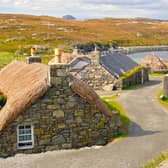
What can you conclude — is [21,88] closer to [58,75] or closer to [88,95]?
[58,75]

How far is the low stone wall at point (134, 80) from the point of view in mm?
39812

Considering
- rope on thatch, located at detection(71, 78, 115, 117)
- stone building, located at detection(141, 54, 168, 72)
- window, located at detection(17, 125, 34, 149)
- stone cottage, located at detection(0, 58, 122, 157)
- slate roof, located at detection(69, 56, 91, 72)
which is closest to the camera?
stone cottage, located at detection(0, 58, 122, 157)

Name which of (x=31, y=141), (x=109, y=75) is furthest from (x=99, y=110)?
(x=109, y=75)

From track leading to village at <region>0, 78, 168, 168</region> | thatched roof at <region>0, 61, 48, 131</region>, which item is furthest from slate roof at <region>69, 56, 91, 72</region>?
track leading to village at <region>0, 78, 168, 168</region>

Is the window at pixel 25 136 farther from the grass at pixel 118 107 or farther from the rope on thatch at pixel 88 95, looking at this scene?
the grass at pixel 118 107

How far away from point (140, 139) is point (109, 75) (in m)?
19.7

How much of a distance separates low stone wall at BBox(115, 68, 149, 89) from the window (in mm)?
21293

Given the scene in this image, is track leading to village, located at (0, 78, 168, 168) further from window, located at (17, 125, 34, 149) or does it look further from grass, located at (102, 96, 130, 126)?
window, located at (17, 125, 34, 149)

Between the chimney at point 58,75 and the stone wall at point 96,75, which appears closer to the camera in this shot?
the chimney at point 58,75

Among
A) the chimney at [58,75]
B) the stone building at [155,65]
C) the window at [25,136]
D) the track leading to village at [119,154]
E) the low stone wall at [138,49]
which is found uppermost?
the chimney at [58,75]

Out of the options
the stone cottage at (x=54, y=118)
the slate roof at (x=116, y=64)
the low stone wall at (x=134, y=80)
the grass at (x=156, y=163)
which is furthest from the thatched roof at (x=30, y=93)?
the slate roof at (x=116, y=64)

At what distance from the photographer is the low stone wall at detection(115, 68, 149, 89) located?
3981 cm

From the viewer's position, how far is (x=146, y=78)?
46.9 meters

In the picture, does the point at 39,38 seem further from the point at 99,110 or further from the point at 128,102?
the point at 99,110
